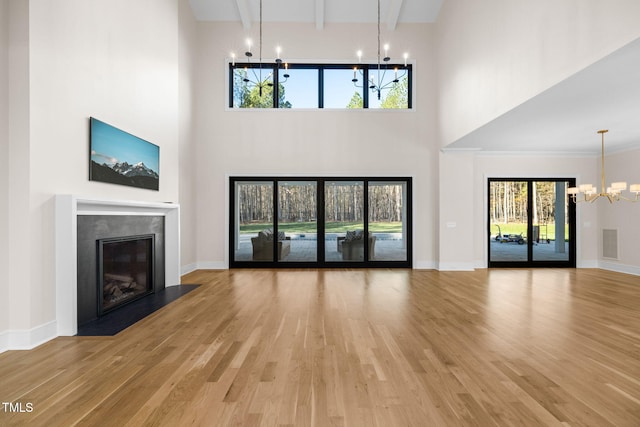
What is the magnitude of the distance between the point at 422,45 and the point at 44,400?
8.81m

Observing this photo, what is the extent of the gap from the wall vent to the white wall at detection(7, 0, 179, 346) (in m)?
9.95

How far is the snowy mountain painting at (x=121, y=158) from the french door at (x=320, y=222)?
2806 mm

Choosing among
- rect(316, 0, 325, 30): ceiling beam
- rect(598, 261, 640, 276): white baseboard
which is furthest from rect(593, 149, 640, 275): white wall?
rect(316, 0, 325, 30): ceiling beam

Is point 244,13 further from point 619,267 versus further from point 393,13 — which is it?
point 619,267

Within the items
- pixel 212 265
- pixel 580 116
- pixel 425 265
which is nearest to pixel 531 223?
pixel 425 265

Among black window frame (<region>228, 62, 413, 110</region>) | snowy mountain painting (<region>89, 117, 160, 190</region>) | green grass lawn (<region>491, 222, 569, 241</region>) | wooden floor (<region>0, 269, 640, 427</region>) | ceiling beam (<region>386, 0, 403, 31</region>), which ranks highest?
ceiling beam (<region>386, 0, 403, 31</region>)

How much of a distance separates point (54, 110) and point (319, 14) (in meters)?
6.03

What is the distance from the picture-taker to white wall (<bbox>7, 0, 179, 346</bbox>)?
2947mm

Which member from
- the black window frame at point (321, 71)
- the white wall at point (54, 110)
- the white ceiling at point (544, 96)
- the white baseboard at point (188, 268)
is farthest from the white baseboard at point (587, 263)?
the white wall at point (54, 110)

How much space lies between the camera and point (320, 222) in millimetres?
7684

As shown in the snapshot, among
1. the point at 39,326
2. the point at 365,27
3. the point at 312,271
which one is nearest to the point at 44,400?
the point at 39,326

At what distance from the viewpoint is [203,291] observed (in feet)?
17.4

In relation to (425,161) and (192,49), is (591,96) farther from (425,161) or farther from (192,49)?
(192,49)

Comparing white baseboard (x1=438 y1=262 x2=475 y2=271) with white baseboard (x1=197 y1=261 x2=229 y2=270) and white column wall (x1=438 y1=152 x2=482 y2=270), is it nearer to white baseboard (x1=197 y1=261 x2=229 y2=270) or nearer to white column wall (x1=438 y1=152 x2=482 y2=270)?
white column wall (x1=438 y1=152 x2=482 y2=270)
